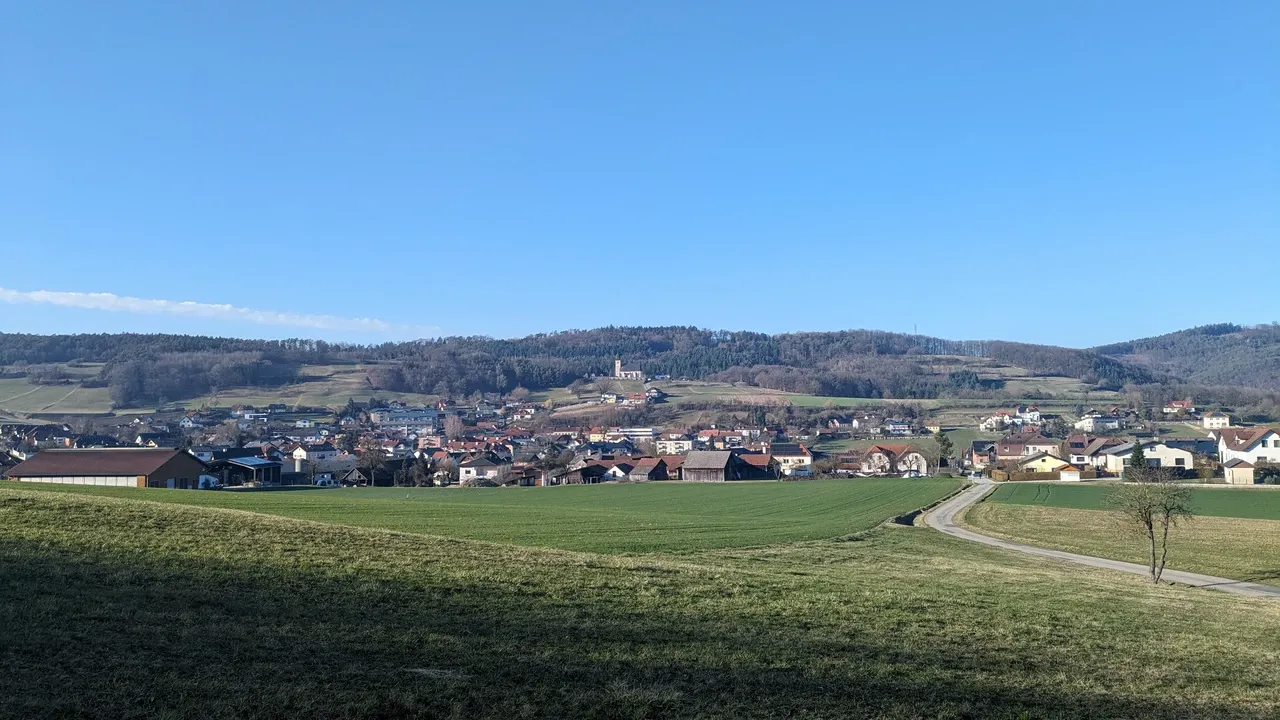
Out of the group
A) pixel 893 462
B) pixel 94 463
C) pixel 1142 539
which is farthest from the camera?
pixel 893 462

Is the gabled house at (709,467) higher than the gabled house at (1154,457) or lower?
lower

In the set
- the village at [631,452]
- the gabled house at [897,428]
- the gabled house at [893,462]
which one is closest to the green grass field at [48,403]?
the village at [631,452]

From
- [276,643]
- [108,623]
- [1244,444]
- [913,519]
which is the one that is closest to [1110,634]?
[276,643]

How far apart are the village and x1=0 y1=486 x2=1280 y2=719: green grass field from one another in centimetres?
7058

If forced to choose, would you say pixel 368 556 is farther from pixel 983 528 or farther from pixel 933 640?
pixel 983 528

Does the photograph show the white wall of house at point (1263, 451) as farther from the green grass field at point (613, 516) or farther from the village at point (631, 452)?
the green grass field at point (613, 516)

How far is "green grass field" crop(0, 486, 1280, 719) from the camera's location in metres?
10.8

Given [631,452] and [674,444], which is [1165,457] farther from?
[674,444]

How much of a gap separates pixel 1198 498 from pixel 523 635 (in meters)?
82.2

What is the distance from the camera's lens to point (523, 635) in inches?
564

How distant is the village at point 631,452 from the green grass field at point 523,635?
70.6 meters

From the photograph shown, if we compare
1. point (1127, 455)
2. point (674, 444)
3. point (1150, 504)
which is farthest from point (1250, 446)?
Result: point (1150, 504)

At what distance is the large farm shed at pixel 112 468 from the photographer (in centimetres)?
8088

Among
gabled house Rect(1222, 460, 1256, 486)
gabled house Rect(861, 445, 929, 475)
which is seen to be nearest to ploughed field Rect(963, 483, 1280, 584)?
gabled house Rect(1222, 460, 1256, 486)
